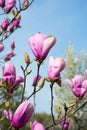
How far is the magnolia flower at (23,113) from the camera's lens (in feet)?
4.75

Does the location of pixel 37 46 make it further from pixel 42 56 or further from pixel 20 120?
pixel 20 120

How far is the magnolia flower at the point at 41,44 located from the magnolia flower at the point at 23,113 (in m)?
0.39

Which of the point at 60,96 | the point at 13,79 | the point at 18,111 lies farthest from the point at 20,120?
the point at 60,96

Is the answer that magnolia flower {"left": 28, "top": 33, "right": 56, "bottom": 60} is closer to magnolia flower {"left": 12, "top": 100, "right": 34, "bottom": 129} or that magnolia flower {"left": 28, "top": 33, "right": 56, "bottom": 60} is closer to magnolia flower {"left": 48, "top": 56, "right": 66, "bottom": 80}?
magnolia flower {"left": 48, "top": 56, "right": 66, "bottom": 80}

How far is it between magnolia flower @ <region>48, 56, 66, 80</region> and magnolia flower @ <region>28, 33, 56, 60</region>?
0.24 ft

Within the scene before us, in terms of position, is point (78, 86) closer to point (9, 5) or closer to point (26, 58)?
point (26, 58)

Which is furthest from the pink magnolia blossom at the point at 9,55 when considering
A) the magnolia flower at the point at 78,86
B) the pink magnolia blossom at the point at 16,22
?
the magnolia flower at the point at 78,86

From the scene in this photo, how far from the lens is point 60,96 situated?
24.2 m

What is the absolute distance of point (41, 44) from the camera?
179 cm

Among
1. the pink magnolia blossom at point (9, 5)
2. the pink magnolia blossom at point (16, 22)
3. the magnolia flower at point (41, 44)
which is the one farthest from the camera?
the pink magnolia blossom at point (16, 22)

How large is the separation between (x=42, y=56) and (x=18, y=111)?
44 centimetres

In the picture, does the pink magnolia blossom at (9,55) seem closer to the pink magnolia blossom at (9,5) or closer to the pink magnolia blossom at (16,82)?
the pink magnolia blossom at (9,5)

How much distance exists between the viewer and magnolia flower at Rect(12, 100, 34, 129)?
1447mm

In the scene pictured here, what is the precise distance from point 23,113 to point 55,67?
464mm
